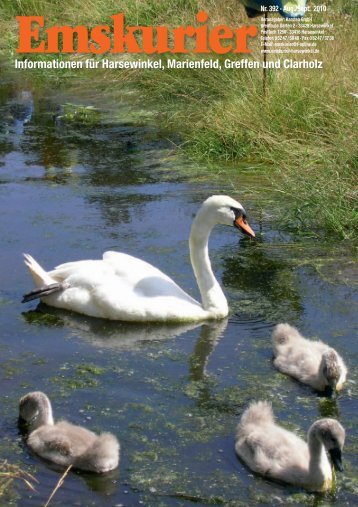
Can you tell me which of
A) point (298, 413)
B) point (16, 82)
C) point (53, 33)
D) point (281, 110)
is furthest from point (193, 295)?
point (53, 33)

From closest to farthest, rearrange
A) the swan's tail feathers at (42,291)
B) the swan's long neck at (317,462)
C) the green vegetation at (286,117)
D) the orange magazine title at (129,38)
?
the swan's long neck at (317,462) < the swan's tail feathers at (42,291) < the green vegetation at (286,117) < the orange magazine title at (129,38)

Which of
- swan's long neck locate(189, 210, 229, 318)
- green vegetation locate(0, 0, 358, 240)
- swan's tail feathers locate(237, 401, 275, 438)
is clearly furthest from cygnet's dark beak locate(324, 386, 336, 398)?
green vegetation locate(0, 0, 358, 240)

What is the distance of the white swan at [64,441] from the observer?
17.5ft

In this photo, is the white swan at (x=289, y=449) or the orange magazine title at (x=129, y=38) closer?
the white swan at (x=289, y=449)

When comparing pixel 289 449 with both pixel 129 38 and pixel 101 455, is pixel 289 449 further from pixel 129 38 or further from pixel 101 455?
pixel 129 38

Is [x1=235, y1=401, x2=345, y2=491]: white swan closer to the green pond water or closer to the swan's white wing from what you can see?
the green pond water

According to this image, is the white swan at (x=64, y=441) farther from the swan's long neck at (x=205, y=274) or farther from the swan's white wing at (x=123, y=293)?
the swan's long neck at (x=205, y=274)

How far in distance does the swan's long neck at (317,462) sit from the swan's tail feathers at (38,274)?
2916 millimetres

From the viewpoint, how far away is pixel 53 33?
58.7 ft

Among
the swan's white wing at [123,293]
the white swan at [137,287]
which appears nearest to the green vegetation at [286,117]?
the white swan at [137,287]

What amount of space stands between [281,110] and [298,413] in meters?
5.78

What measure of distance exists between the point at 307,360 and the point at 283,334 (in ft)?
1.00

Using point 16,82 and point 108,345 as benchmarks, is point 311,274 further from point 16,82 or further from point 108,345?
point 16,82

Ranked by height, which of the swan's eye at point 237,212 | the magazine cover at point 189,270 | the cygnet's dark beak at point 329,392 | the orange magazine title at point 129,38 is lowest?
the cygnet's dark beak at point 329,392
